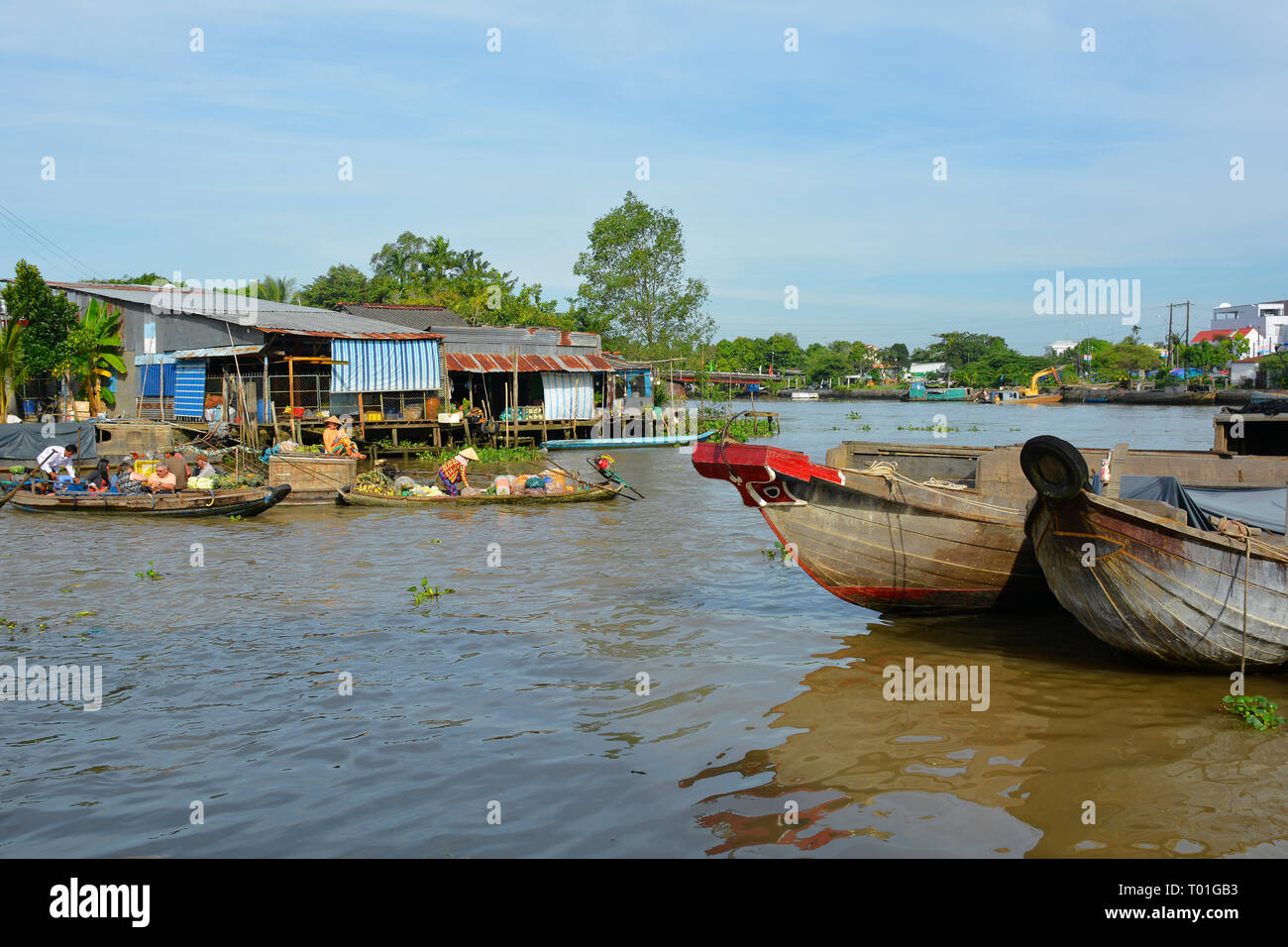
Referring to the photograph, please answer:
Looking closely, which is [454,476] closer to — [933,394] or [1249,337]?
[933,394]

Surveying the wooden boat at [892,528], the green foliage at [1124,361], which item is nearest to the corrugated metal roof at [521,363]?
the wooden boat at [892,528]

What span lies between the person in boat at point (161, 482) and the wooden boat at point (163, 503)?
0.82 ft

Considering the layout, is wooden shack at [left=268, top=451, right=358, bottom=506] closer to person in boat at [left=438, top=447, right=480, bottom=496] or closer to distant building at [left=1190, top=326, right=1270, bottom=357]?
person in boat at [left=438, top=447, right=480, bottom=496]

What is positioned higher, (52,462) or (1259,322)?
(1259,322)

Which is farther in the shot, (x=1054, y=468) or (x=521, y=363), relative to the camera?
(x=521, y=363)

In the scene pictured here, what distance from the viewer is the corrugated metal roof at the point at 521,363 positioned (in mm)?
29523

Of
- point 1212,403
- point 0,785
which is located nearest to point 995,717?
point 0,785

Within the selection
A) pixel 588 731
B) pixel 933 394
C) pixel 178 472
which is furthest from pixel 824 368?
pixel 588 731

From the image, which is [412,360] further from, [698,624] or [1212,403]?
[1212,403]

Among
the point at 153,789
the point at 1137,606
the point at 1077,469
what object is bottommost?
the point at 153,789

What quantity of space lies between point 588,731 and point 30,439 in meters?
21.7

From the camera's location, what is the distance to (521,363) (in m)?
31.0
